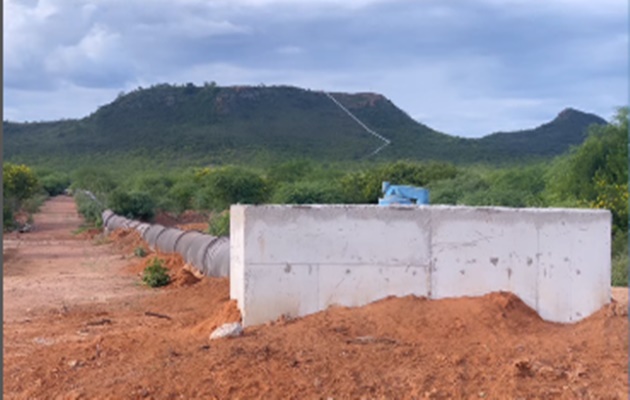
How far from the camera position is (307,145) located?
150 ft

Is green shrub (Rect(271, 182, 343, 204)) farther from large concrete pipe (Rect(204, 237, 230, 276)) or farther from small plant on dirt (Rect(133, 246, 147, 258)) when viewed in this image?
large concrete pipe (Rect(204, 237, 230, 276))

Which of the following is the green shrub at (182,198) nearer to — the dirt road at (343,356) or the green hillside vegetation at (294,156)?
the green hillside vegetation at (294,156)

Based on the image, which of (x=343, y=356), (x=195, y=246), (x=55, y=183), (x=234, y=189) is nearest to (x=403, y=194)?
(x=343, y=356)

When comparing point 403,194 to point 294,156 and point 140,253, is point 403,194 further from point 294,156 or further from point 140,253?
point 294,156

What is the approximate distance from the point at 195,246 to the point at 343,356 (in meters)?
10.7

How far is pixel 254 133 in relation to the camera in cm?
5494

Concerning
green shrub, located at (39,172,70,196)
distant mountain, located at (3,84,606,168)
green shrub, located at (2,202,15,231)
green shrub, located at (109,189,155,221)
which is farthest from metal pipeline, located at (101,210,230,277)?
green shrub, located at (39,172,70,196)

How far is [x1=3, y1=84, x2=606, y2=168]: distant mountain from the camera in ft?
118

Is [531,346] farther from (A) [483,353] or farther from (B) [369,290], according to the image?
(B) [369,290]

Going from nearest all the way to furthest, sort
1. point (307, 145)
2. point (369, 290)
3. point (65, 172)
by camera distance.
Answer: point (369, 290)
point (307, 145)
point (65, 172)

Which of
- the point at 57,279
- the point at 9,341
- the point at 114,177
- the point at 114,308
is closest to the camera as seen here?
the point at 9,341

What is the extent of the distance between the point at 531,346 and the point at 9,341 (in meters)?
5.96

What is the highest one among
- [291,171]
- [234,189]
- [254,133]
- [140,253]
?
[254,133]

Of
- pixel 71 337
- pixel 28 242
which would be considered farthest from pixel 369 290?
pixel 28 242
